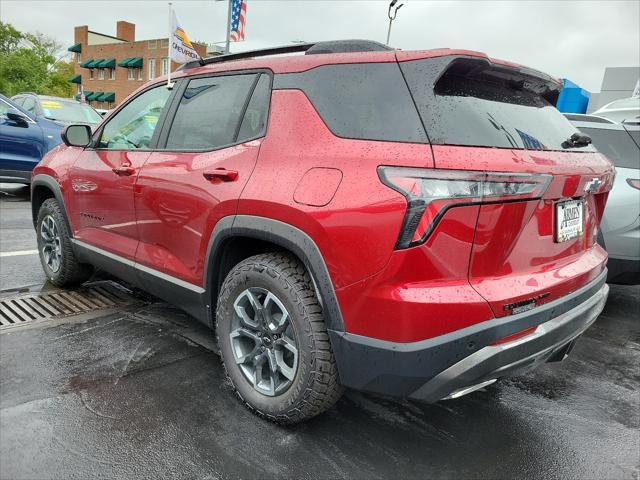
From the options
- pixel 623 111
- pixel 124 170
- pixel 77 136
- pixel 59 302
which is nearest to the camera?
pixel 124 170

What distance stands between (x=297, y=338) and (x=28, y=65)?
5692 centimetres

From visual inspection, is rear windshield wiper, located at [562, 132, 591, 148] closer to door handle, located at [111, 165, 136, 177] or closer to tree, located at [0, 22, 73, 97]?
door handle, located at [111, 165, 136, 177]

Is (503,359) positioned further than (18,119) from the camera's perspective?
No

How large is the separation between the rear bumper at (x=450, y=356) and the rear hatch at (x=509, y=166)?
0.08 m

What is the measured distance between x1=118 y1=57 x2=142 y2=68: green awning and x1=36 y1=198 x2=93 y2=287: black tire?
54415 mm

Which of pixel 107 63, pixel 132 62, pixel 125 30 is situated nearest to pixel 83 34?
pixel 125 30

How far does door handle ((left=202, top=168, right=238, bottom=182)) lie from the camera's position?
2489 millimetres

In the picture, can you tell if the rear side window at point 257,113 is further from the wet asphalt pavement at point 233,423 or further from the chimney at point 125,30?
the chimney at point 125,30

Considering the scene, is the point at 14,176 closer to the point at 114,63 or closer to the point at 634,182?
the point at 634,182

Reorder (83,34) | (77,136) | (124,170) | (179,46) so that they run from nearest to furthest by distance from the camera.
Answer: (124,170)
(77,136)
(179,46)
(83,34)

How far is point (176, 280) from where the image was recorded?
2.91 metres

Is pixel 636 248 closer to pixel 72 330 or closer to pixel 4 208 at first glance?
pixel 72 330

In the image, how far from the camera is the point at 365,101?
2131mm

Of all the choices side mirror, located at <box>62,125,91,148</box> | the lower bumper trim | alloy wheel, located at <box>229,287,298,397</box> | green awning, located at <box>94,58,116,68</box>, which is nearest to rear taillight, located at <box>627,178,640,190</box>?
the lower bumper trim
